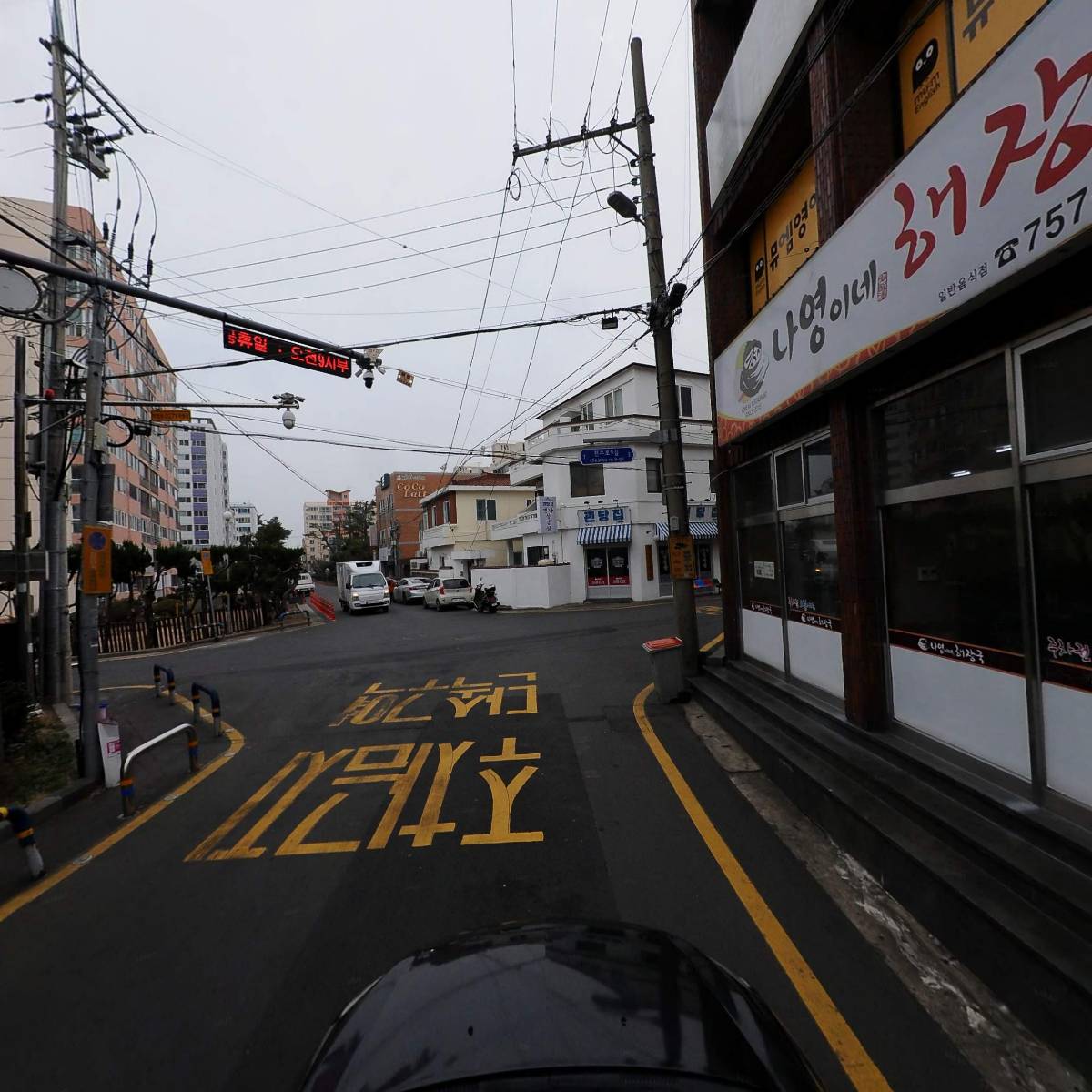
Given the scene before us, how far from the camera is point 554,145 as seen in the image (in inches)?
414

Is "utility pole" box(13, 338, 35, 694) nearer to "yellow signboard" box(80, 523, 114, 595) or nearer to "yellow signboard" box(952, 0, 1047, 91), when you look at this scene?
"yellow signboard" box(80, 523, 114, 595)

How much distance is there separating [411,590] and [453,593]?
27.6 ft

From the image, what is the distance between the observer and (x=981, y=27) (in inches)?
178

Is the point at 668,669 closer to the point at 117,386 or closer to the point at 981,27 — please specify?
the point at 981,27

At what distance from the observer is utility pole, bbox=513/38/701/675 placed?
952 cm

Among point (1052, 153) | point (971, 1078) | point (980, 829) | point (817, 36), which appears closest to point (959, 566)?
point (980, 829)

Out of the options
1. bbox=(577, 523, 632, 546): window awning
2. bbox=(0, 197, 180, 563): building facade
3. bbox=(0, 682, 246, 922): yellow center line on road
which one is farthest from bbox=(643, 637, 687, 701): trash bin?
bbox=(577, 523, 632, 546): window awning

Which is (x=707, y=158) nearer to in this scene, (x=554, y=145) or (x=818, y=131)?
(x=554, y=145)

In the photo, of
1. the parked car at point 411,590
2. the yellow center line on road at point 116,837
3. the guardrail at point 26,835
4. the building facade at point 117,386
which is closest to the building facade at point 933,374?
the yellow center line on road at point 116,837

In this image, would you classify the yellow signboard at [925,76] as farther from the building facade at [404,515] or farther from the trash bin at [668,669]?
the building facade at [404,515]

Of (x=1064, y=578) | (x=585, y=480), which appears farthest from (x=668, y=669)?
(x=585, y=480)

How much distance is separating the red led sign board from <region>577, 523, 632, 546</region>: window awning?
18.7 m

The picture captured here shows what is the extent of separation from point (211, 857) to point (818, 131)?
8.33 metres

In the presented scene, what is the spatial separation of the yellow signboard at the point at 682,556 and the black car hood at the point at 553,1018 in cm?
740
